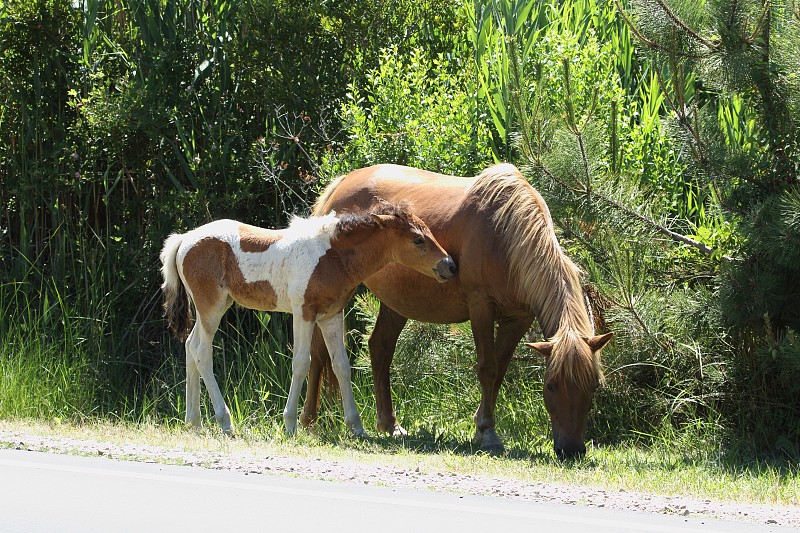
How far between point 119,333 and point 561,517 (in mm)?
7595

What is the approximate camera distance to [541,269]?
775cm

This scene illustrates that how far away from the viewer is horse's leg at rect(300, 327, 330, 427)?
29.1ft

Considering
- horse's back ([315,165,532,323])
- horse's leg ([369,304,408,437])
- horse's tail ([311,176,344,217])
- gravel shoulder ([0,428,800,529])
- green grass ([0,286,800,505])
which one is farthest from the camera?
horse's tail ([311,176,344,217])

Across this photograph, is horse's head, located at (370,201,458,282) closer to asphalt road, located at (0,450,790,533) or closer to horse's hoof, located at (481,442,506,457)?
horse's hoof, located at (481,442,506,457)

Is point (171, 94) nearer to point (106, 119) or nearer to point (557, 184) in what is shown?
point (106, 119)

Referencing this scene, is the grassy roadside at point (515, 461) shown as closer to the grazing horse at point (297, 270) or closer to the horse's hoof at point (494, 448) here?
the horse's hoof at point (494, 448)

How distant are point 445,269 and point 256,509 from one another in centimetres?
306

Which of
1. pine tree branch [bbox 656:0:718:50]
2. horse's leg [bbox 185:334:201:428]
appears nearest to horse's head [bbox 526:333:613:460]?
pine tree branch [bbox 656:0:718:50]

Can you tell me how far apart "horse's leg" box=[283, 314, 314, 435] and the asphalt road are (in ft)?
5.88

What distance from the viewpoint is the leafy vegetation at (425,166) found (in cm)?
820

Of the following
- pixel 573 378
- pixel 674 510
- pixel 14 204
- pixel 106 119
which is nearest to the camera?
pixel 674 510

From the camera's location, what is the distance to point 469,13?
11.6 metres

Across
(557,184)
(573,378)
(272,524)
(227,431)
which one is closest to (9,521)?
(272,524)

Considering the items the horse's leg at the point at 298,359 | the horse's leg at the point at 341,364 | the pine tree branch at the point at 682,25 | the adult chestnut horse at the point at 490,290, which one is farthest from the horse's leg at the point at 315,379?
the pine tree branch at the point at 682,25
